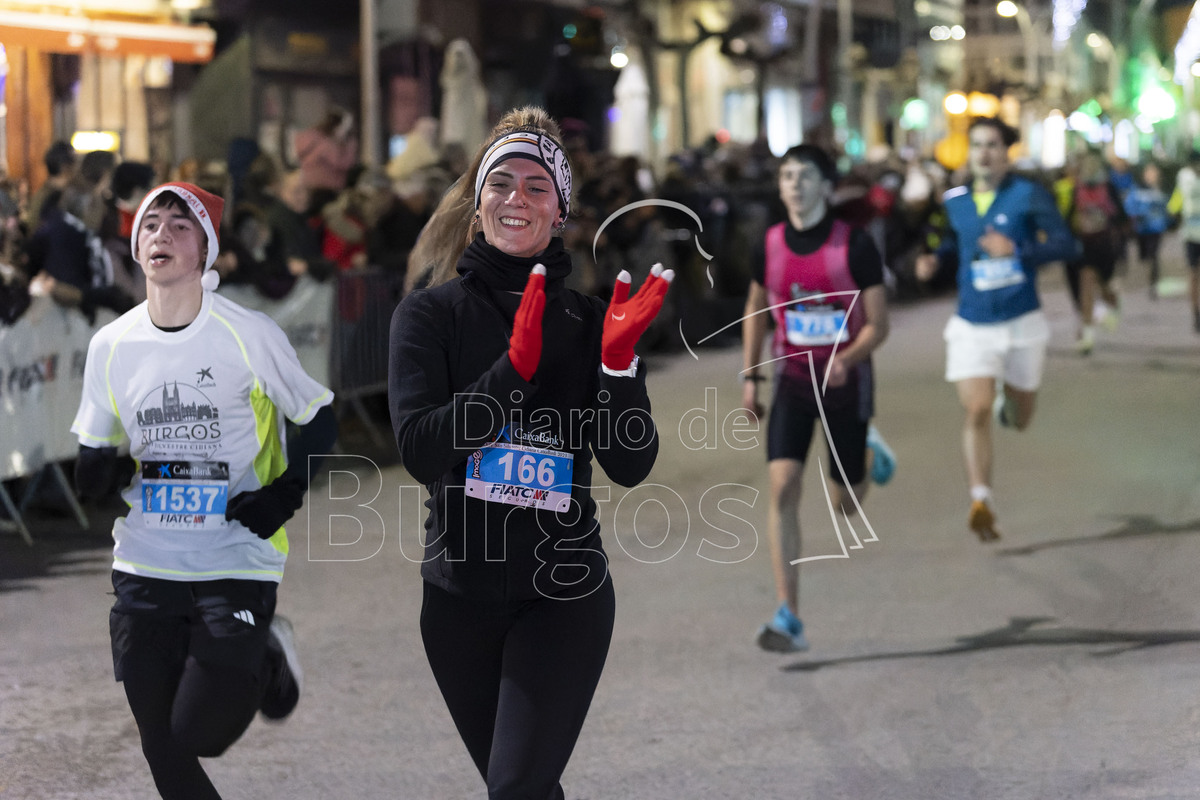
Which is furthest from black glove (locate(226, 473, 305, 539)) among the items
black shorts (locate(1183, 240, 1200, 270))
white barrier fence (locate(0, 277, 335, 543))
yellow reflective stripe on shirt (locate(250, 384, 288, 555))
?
black shorts (locate(1183, 240, 1200, 270))

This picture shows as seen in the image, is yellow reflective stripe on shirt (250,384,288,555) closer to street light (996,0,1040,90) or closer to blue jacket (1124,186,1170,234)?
blue jacket (1124,186,1170,234)

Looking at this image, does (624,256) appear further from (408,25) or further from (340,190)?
(408,25)

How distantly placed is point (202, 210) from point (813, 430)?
3.28 metres

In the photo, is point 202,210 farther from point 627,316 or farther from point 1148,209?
point 1148,209

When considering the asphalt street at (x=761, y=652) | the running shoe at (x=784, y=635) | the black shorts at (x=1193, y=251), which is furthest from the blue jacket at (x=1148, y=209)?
the running shoe at (x=784, y=635)

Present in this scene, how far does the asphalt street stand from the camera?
4984mm

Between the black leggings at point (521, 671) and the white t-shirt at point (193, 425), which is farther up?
the white t-shirt at point (193, 425)

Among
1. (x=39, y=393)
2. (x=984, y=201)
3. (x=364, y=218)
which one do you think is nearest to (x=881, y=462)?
(x=984, y=201)

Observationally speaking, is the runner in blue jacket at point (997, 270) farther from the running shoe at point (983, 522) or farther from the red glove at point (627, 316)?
the red glove at point (627, 316)

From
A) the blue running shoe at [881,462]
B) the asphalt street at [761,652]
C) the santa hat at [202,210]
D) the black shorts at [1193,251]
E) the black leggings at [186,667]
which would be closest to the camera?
the black leggings at [186,667]

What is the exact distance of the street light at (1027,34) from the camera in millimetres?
72375

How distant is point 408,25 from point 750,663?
766 inches

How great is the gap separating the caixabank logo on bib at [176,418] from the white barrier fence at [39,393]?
4.69 metres

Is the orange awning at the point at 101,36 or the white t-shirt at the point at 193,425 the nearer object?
the white t-shirt at the point at 193,425
